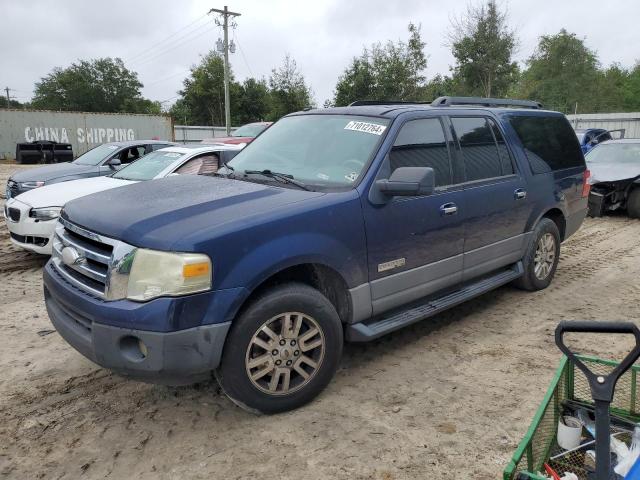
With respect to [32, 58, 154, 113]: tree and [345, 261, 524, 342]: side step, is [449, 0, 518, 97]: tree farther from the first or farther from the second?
[32, 58, 154, 113]: tree

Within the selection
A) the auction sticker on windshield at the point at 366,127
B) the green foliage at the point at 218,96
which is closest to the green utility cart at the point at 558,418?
the auction sticker on windshield at the point at 366,127

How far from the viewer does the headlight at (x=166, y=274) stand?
2.66 meters

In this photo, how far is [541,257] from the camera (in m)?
5.45

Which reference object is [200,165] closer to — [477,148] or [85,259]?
[477,148]

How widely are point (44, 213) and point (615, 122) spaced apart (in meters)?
28.2

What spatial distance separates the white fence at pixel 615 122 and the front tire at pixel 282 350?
2710 centimetres

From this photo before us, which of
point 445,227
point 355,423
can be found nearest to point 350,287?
point 355,423

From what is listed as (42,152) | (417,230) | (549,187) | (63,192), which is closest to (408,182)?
(417,230)

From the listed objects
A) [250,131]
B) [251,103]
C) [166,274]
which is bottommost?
[166,274]

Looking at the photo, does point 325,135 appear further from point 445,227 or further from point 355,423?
point 355,423

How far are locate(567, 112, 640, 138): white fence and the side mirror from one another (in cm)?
2640

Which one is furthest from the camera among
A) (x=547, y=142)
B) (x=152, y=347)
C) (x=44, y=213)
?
(x=44, y=213)

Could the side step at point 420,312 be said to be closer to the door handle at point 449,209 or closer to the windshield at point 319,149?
the door handle at point 449,209

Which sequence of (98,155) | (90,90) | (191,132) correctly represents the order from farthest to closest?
(90,90), (191,132), (98,155)
